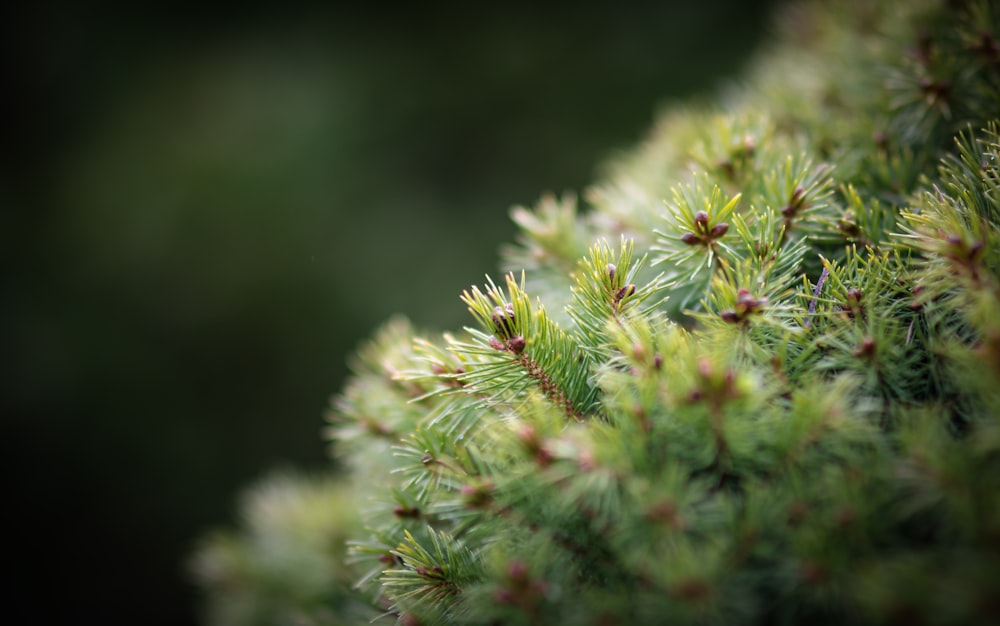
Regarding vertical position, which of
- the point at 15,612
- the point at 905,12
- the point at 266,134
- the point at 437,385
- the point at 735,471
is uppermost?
the point at 266,134

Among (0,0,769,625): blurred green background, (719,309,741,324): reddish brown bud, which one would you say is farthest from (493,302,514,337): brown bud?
(0,0,769,625): blurred green background

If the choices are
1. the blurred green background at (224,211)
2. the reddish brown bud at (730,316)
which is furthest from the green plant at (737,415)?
the blurred green background at (224,211)

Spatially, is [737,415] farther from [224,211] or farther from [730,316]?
[224,211]

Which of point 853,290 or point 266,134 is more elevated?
point 266,134

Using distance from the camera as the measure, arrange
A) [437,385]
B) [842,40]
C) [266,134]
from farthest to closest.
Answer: [266,134] < [842,40] < [437,385]

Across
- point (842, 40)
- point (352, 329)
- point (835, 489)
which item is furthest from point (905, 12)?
point (352, 329)

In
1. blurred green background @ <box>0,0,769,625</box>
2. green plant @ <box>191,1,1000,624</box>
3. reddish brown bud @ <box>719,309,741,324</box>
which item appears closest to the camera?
A: green plant @ <box>191,1,1000,624</box>

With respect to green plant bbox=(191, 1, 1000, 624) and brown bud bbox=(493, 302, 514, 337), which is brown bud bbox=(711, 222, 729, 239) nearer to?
green plant bbox=(191, 1, 1000, 624)

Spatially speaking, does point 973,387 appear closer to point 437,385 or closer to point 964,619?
point 964,619
